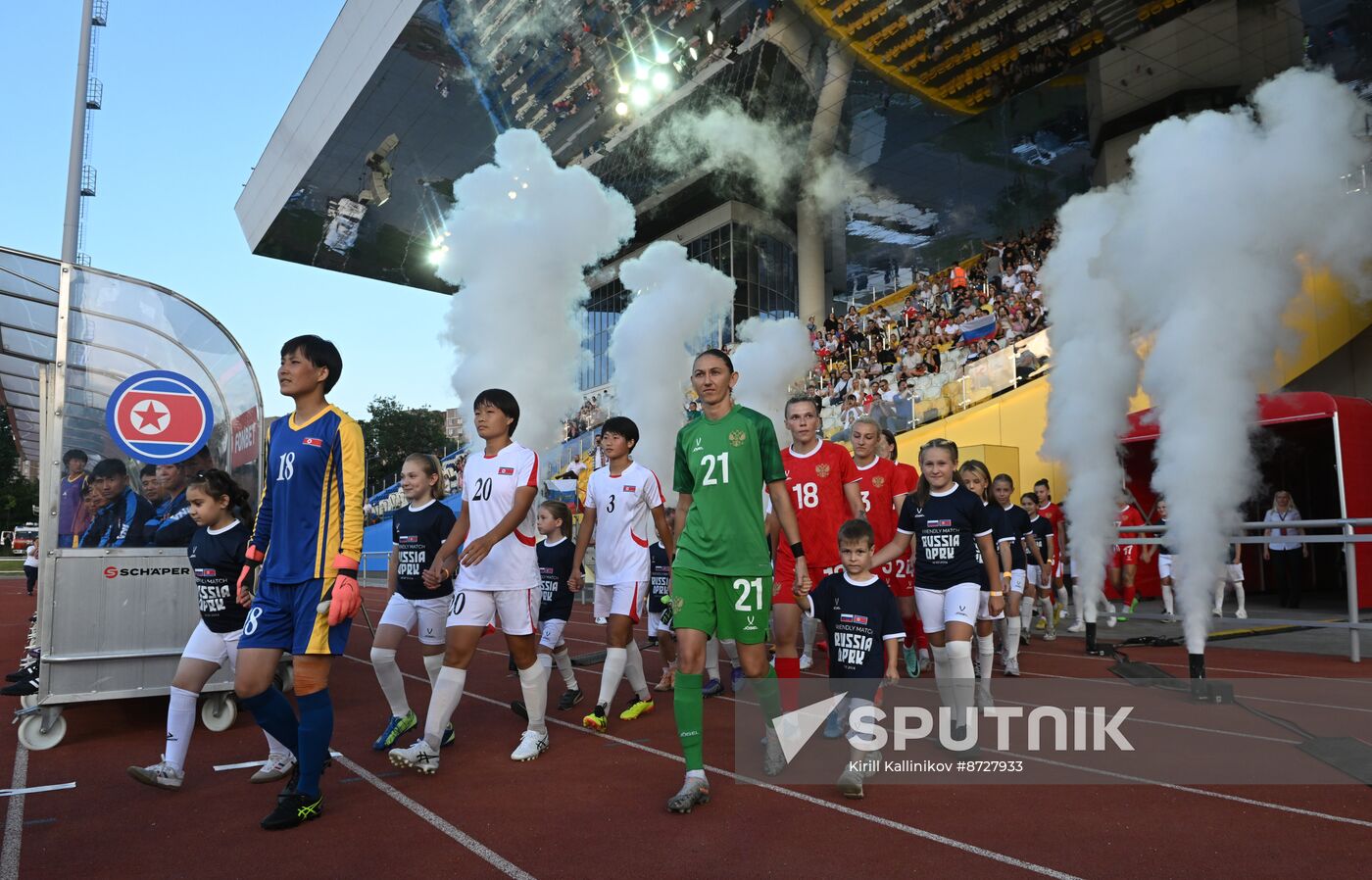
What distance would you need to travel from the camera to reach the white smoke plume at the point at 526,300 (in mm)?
22688

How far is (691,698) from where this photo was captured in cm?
406

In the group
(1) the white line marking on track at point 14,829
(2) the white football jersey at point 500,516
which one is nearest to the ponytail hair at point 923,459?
(2) the white football jersey at point 500,516

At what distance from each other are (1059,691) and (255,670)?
597 centimetres

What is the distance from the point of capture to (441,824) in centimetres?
397

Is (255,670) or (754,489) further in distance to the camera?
(754,489)

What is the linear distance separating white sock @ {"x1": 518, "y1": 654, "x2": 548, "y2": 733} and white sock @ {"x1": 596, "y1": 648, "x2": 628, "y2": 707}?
2.39 feet

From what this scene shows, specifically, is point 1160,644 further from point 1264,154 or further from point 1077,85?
point 1077,85

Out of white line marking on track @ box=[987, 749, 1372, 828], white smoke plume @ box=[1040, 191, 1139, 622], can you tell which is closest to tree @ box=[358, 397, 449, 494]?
white smoke plume @ box=[1040, 191, 1139, 622]

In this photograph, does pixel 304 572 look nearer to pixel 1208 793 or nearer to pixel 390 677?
pixel 390 677

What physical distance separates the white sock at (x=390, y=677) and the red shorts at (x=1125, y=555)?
10.9m

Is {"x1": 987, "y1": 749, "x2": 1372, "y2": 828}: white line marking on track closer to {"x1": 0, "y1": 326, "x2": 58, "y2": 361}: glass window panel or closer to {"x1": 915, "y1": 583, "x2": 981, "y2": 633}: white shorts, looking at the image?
{"x1": 915, "y1": 583, "x2": 981, "y2": 633}: white shorts

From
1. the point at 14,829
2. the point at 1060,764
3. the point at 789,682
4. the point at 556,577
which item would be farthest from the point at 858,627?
the point at 14,829

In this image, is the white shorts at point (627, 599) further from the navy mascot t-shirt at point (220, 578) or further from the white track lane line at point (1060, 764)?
the navy mascot t-shirt at point (220, 578)

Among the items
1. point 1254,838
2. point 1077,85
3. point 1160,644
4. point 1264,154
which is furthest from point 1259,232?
point 1077,85
